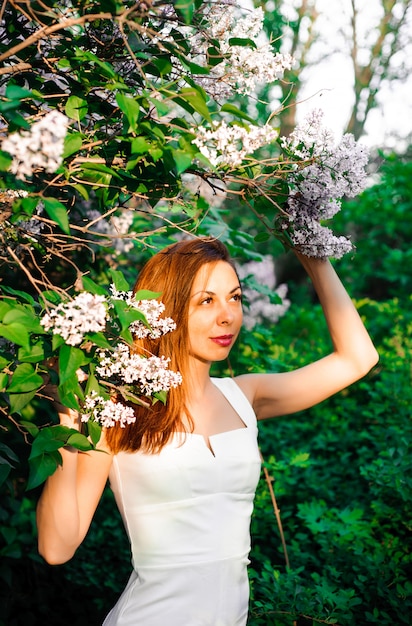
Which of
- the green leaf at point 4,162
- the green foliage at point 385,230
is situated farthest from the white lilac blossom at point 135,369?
the green foliage at point 385,230

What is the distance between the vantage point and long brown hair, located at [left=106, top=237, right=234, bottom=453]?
1979mm

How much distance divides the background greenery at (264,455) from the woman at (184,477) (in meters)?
0.19

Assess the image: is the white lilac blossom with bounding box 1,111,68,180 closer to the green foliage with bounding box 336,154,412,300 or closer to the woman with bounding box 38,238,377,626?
the woman with bounding box 38,238,377,626

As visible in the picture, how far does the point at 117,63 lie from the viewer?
5.49 feet

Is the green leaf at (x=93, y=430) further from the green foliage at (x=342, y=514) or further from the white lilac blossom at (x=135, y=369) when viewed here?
the green foliage at (x=342, y=514)

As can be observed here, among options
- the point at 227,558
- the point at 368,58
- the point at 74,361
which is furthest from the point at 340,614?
the point at 368,58

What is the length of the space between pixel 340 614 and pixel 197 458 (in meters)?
0.93

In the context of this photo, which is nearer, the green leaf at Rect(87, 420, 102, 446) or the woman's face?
the green leaf at Rect(87, 420, 102, 446)

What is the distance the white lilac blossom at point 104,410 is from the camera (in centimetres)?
142

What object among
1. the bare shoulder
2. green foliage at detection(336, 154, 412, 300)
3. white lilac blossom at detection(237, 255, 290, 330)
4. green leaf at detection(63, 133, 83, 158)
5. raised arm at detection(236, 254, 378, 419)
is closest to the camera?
green leaf at detection(63, 133, 83, 158)

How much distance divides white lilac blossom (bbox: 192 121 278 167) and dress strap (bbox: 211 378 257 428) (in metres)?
1.04

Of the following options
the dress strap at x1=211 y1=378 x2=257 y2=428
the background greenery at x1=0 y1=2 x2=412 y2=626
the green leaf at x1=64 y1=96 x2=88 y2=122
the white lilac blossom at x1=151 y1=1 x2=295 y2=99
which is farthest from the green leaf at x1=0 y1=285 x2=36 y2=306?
the dress strap at x1=211 y1=378 x2=257 y2=428

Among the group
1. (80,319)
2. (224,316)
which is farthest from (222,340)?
(80,319)

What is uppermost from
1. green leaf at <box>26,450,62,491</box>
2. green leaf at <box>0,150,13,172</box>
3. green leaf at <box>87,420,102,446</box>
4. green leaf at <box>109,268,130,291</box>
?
green leaf at <box>0,150,13,172</box>
